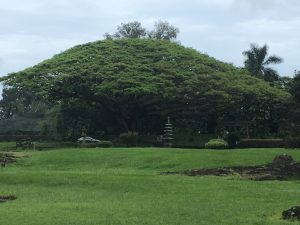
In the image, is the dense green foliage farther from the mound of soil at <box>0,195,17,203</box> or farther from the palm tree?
the mound of soil at <box>0,195,17,203</box>

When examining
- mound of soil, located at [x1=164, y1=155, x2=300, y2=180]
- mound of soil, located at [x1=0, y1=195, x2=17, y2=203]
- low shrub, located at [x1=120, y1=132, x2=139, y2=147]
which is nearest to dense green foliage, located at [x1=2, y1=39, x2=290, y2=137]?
low shrub, located at [x1=120, y1=132, x2=139, y2=147]

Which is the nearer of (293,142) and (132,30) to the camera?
(293,142)

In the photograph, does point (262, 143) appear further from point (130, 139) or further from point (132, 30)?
point (132, 30)

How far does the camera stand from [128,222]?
1086 centimetres

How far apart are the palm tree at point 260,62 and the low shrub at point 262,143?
2364 centimetres

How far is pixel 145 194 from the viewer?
53.3 feet

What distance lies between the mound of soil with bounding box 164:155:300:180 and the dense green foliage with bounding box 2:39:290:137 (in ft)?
70.3

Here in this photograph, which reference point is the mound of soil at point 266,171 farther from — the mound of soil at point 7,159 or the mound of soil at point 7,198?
the mound of soil at point 7,159

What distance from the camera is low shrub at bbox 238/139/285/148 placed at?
120ft

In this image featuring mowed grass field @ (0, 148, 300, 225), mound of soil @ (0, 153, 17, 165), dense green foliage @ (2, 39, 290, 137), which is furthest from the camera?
dense green foliage @ (2, 39, 290, 137)

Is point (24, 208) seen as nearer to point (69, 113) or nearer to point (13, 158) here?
point (13, 158)

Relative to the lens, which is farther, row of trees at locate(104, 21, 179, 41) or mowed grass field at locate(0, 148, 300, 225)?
row of trees at locate(104, 21, 179, 41)

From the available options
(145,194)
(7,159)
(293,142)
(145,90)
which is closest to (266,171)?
(293,142)

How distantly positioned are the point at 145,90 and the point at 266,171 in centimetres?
2237
